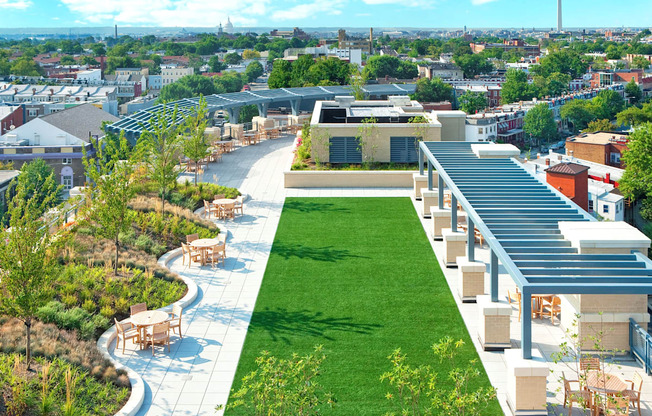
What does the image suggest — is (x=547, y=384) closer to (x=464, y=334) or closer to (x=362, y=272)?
(x=464, y=334)

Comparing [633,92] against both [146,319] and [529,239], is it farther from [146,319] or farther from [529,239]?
[146,319]

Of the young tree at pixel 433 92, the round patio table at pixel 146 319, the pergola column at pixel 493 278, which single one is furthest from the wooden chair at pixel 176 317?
the young tree at pixel 433 92

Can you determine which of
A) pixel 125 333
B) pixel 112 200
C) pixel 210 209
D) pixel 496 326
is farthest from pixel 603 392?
pixel 210 209

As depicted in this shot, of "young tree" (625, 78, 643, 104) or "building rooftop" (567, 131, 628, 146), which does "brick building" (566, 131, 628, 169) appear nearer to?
"building rooftop" (567, 131, 628, 146)

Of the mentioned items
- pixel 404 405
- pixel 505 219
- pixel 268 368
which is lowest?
pixel 404 405

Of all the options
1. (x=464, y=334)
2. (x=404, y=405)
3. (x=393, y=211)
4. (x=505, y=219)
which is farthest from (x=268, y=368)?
(x=393, y=211)

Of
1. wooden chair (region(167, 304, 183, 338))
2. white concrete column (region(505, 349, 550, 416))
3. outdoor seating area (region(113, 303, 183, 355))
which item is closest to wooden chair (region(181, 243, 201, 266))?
wooden chair (region(167, 304, 183, 338))
